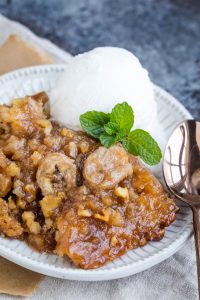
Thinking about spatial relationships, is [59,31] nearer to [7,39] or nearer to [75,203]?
[7,39]

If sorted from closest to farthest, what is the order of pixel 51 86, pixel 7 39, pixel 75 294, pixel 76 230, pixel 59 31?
pixel 76 230 < pixel 75 294 < pixel 51 86 < pixel 7 39 < pixel 59 31

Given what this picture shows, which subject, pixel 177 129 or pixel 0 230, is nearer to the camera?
pixel 0 230

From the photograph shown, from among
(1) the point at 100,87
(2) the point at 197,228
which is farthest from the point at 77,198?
(1) the point at 100,87

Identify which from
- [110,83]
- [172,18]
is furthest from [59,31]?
[110,83]

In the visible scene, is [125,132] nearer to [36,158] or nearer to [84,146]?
[84,146]

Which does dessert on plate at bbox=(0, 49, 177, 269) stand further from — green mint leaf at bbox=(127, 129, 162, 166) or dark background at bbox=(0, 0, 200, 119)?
dark background at bbox=(0, 0, 200, 119)

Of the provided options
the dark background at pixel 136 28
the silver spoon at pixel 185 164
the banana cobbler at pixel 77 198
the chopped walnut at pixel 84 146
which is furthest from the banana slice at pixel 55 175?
the dark background at pixel 136 28

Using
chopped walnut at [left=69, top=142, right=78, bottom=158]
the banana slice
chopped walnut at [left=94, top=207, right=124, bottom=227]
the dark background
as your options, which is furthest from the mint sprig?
the dark background
